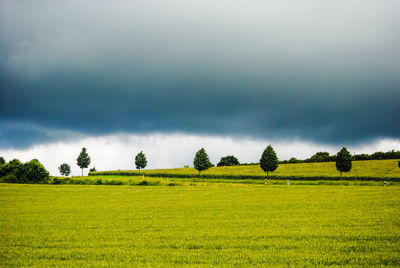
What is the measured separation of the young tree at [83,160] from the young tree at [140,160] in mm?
28419

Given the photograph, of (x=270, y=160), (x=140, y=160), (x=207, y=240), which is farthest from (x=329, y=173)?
(x=207, y=240)

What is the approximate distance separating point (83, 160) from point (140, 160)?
30.9 metres

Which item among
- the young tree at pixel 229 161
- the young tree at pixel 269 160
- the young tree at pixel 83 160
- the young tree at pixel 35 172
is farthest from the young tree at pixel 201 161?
the young tree at pixel 229 161

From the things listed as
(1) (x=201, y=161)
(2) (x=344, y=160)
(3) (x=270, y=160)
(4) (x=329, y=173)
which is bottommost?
(4) (x=329, y=173)

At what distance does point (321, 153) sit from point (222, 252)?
574 feet

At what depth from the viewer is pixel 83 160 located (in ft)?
446

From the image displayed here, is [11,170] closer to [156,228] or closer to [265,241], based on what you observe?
[156,228]

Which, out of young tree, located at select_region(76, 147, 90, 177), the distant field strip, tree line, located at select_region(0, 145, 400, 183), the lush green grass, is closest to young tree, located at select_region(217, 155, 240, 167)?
tree line, located at select_region(0, 145, 400, 183)

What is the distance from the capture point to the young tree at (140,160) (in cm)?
12344

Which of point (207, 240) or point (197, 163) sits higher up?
point (197, 163)

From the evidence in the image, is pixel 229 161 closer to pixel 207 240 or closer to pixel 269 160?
pixel 269 160

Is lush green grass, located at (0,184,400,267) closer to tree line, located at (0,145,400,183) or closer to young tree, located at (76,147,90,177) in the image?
tree line, located at (0,145,400,183)

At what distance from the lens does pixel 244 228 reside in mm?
14547

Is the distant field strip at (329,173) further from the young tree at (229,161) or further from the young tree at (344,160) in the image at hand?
the young tree at (229,161)
